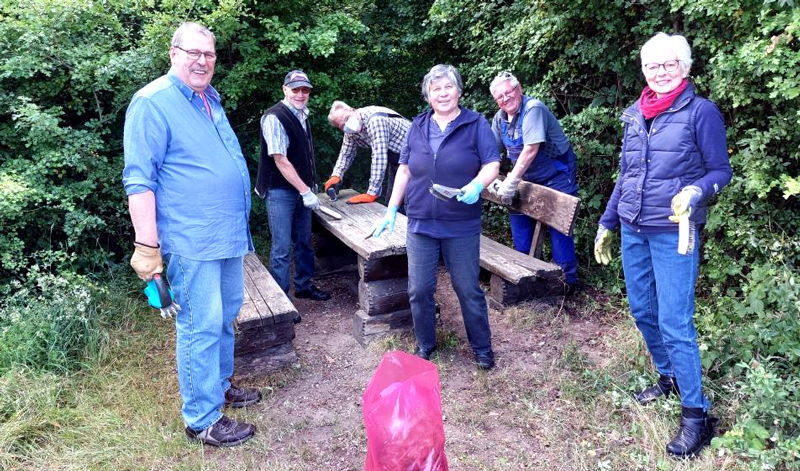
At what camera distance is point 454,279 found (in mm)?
3619

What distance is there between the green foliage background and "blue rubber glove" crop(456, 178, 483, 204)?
5.14ft

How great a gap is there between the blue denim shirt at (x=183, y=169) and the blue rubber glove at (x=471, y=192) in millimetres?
1248

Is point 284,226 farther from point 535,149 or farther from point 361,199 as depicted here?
point 535,149

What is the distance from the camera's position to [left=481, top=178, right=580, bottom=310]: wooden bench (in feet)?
14.4

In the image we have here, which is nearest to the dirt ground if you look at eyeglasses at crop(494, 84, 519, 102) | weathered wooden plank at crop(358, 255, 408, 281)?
weathered wooden plank at crop(358, 255, 408, 281)

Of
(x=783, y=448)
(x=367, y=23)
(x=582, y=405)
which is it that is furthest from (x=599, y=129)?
(x=367, y=23)

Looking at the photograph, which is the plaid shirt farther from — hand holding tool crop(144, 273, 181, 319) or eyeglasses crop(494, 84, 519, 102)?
hand holding tool crop(144, 273, 181, 319)

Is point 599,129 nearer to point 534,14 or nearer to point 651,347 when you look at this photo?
point 534,14

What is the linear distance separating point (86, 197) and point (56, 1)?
1573 mm

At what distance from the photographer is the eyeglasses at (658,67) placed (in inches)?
104

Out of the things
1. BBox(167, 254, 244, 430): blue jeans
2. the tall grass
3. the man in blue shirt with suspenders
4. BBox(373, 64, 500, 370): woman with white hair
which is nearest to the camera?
BBox(167, 254, 244, 430): blue jeans

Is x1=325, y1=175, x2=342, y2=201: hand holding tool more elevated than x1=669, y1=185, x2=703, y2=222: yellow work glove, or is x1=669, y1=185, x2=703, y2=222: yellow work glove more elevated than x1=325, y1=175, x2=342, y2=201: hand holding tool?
x1=669, y1=185, x2=703, y2=222: yellow work glove

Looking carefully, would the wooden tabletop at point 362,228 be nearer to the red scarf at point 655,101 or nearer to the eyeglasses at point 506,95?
the eyeglasses at point 506,95

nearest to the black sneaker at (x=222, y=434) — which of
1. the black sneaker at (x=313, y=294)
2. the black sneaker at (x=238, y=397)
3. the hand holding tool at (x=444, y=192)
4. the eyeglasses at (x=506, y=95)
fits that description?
the black sneaker at (x=238, y=397)
